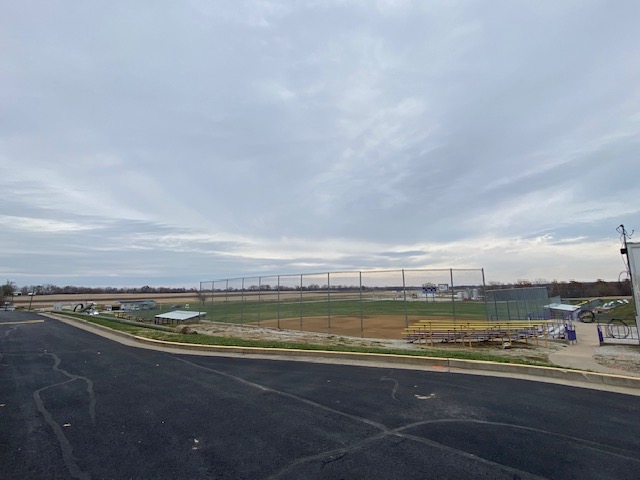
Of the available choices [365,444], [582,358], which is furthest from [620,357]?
[365,444]

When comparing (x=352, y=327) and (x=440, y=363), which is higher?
(x=440, y=363)

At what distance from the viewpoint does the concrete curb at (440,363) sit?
805 cm

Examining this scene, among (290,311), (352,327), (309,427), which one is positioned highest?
(309,427)

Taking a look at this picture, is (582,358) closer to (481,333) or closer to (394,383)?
(481,333)

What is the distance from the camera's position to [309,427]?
5.14 m

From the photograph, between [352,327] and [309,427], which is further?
[352,327]

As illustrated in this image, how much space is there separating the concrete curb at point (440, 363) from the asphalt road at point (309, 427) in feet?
2.96

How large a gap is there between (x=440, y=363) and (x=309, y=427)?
5744 mm

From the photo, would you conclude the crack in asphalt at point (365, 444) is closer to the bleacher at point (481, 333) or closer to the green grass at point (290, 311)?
the bleacher at point (481, 333)

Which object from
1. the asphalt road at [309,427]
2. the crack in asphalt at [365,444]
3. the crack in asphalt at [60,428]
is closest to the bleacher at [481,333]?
the asphalt road at [309,427]

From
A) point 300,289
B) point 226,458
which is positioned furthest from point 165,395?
point 300,289

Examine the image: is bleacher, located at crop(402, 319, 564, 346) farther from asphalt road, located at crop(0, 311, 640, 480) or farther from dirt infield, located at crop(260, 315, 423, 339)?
asphalt road, located at crop(0, 311, 640, 480)

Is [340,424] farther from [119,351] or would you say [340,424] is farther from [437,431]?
[119,351]

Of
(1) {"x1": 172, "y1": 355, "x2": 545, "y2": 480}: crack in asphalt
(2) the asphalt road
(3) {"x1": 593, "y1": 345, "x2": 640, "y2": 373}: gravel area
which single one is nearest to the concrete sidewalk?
(3) {"x1": 593, "y1": 345, "x2": 640, "y2": 373}: gravel area
